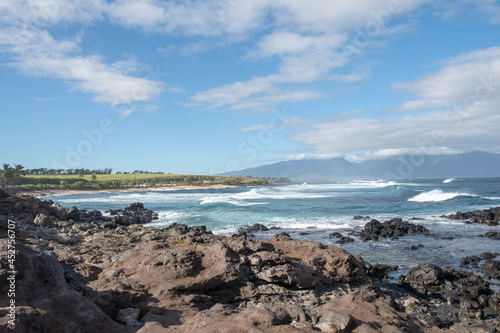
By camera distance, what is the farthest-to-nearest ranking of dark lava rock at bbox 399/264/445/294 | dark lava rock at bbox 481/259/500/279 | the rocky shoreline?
dark lava rock at bbox 481/259/500/279, dark lava rock at bbox 399/264/445/294, the rocky shoreline

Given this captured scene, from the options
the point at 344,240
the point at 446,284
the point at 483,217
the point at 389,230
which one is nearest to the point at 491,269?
the point at 446,284

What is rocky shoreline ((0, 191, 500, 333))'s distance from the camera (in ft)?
17.5

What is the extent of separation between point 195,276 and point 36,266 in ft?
12.3

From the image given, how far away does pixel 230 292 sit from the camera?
26.8 ft

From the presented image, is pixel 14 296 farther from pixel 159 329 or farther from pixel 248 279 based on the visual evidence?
pixel 248 279

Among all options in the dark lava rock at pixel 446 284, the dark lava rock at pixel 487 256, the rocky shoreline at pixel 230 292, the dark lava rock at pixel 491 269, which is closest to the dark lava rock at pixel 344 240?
the rocky shoreline at pixel 230 292

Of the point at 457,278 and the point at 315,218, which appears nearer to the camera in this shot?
the point at 457,278

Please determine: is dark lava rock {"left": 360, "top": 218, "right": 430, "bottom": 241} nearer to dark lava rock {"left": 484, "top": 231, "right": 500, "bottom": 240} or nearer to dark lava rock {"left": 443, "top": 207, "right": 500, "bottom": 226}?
dark lava rock {"left": 484, "top": 231, "right": 500, "bottom": 240}

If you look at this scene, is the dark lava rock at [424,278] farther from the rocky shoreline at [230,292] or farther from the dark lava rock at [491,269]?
the dark lava rock at [491,269]

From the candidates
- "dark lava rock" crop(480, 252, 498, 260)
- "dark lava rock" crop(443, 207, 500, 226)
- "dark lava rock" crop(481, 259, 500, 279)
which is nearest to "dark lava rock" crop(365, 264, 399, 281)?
"dark lava rock" crop(481, 259, 500, 279)

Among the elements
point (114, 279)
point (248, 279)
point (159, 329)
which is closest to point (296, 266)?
point (248, 279)

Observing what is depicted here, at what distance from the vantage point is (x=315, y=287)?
8805 mm

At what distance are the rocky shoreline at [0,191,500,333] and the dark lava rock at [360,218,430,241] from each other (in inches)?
323

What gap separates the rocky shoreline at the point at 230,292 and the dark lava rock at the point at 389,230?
8.20 m
